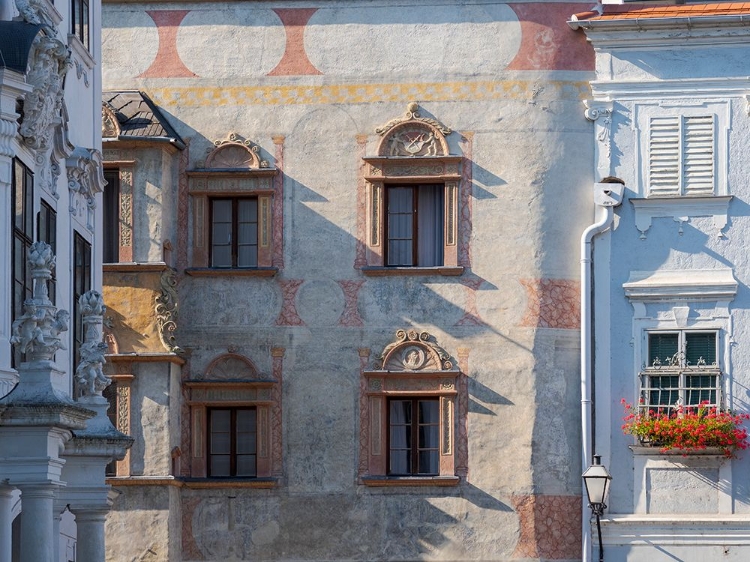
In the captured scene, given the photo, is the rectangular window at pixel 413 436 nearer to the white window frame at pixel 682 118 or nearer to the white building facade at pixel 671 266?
the white building facade at pixel 671 266

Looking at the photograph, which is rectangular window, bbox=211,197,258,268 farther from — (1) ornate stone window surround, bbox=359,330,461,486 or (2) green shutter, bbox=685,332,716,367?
(2) green shutter, bbox=685,332,716,367

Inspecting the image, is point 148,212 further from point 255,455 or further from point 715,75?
point 715,75

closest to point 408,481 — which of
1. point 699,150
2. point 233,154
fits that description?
point 233,154

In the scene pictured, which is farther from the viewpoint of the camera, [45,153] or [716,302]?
[716,302]

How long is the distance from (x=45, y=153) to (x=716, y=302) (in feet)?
37.0

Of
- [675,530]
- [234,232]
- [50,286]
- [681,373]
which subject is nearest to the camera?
[50,286]

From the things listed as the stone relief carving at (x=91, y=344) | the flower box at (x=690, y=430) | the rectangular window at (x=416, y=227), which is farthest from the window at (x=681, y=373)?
the stone relief carving at (x=91, y=344)

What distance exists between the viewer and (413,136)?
91.7ft

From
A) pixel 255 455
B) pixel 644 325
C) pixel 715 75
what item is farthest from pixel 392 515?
pixel 715 75

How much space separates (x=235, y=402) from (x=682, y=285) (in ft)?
20.5

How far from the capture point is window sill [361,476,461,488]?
27203 millimetres

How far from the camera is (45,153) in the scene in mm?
18828

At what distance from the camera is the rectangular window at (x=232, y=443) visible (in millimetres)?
27781

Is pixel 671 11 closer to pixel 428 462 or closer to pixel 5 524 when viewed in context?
pixel 428 462
